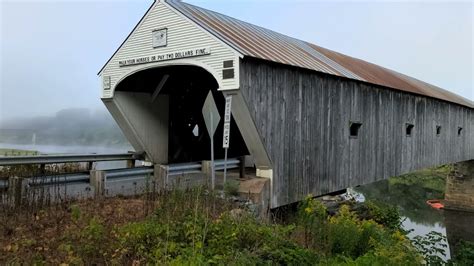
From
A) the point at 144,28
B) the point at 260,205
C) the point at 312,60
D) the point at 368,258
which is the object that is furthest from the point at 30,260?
the point at 312,60

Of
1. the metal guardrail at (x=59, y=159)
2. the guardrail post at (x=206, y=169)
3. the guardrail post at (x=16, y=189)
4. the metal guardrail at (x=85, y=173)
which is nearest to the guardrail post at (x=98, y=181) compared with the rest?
the metal guardrail at (x=85, y=173)

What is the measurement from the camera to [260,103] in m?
8.03

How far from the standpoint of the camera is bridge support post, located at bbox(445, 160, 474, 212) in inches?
950

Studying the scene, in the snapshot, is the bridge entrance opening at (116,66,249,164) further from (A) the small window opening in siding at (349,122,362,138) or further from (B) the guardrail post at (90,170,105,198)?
(B) the guardrail post at (90,170,105,198)

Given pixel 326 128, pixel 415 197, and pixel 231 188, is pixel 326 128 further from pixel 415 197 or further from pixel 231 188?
pixel 415 197

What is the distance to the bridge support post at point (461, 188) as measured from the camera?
2414 centimetres

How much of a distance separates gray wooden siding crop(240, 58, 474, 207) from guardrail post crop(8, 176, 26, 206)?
380cm

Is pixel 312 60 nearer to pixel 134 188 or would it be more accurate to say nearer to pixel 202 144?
pixel 202 144

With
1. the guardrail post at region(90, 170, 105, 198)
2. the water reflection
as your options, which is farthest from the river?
the guardrail post at region(90, 170, 105, 198)

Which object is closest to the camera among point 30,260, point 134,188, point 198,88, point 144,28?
point 30,260

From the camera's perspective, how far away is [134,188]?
24.6 ft

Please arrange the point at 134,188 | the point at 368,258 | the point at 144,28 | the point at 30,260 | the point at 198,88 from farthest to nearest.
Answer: the point at 198,88, the point at 144,28, the point at 134,188, the point at 368,258, the point at 30,260

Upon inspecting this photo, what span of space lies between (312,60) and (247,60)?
9.73 ft

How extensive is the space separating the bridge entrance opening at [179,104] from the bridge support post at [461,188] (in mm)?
17163
